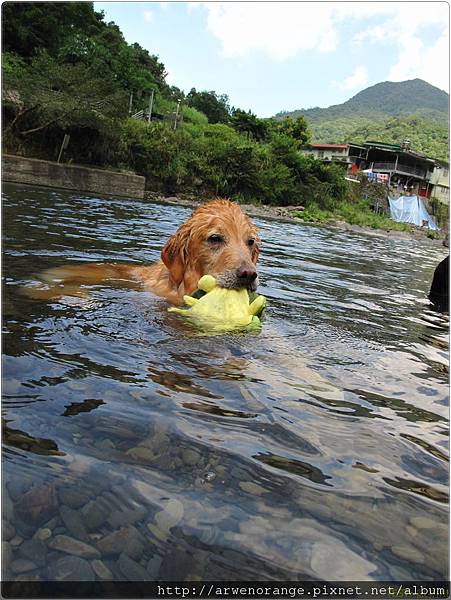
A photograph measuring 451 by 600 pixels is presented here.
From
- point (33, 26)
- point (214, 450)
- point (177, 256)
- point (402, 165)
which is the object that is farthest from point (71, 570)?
point (402, 165)

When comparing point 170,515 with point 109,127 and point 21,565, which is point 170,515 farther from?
point 109,127

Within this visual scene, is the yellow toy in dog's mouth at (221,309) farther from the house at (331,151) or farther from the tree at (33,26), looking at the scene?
the house at (331,151)

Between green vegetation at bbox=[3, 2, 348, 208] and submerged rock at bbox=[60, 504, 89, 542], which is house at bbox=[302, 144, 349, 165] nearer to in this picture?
green vegetation at bbox=[3, 2, 348, 208]

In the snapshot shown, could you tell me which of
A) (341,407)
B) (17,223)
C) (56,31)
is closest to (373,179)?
(56,31)

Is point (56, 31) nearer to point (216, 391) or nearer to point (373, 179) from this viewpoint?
point (373, 179)

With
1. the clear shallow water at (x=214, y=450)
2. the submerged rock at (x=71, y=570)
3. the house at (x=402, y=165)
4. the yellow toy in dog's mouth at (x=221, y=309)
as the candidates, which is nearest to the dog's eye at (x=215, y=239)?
the yellow toy in dog's mouth at (x=221, y=309)

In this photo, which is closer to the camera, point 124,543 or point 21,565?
point 21,565

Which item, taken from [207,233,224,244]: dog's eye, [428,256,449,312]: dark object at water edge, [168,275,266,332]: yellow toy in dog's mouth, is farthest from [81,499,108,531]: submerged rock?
[428,256,449,312]: dark object at water edge
